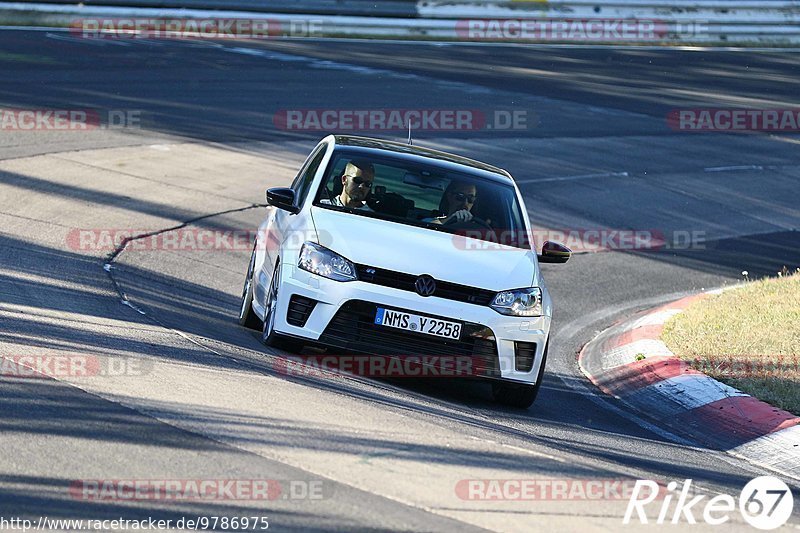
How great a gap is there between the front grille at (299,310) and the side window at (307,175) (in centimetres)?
130

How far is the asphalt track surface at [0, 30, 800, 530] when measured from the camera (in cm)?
622

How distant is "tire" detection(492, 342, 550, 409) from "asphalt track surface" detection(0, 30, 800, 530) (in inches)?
5.6

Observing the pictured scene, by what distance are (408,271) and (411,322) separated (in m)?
0.35

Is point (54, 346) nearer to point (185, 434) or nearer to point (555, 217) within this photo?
point (185, 434)

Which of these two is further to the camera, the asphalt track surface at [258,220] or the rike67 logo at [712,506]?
the rike67 logo at [712,506]

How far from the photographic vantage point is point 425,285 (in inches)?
333

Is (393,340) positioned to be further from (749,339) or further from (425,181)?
(749,339)

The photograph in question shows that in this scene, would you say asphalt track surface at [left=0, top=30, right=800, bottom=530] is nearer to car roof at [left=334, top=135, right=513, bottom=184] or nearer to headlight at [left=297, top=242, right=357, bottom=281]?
headlight at [left=297, top=242, right=357, bottom=281]

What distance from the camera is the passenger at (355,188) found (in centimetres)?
954

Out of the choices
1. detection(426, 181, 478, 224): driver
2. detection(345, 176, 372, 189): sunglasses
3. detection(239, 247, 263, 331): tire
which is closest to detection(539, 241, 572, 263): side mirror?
detection(426, 181, 478, 224): driver

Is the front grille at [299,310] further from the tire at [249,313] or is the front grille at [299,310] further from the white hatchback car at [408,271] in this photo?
the tire at [249,313]

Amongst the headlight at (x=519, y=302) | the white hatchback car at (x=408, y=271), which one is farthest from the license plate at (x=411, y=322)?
the headlight at (x=519, y=302)

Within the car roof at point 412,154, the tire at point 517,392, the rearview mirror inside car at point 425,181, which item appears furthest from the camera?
the car roof at point 412,154

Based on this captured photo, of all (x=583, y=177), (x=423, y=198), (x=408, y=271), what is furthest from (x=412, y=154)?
(x=583, y=177)
